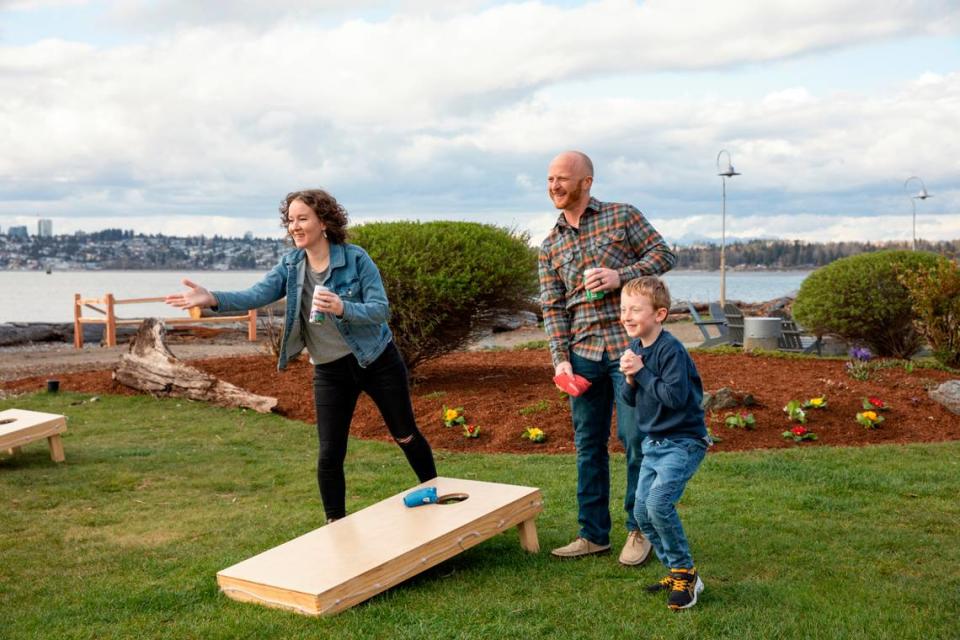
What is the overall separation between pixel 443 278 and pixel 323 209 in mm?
5483

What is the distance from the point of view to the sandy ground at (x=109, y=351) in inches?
619

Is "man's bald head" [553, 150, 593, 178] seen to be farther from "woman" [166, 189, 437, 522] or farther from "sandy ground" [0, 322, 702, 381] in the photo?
"sandy ground" [0, 322, 702, 381]

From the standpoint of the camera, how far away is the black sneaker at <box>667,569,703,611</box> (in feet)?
14.2

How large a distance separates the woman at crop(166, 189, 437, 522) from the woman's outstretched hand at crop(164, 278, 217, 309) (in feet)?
0.12

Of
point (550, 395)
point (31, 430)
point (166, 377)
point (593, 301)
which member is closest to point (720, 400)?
point (550, 395)

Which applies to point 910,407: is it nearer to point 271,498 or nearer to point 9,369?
point 271,498

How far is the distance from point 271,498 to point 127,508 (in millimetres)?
1062

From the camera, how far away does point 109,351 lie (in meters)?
19.2

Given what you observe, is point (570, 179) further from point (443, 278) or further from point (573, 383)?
point (443, 278)

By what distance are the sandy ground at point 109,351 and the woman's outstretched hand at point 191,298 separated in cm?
793

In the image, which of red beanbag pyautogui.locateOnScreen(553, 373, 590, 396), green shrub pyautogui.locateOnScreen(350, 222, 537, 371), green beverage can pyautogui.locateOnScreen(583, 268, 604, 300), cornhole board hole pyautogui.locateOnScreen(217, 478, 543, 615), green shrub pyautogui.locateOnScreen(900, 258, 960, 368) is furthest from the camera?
green shrub pyautogui.locateOnScreen(900, 258, 960, 368)

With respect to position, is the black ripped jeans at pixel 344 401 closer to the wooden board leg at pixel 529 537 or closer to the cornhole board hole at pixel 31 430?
the wooden board leg at pixel 529 537

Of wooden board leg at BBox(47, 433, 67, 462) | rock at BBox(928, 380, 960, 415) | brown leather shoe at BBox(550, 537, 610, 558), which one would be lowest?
wooden board leg at BBox(47, 433, 67, 462)

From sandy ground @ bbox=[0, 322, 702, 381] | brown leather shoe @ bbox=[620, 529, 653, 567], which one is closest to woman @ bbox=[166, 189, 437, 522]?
brown leather shoe @ bbox=[620, 529, 653, 567]
